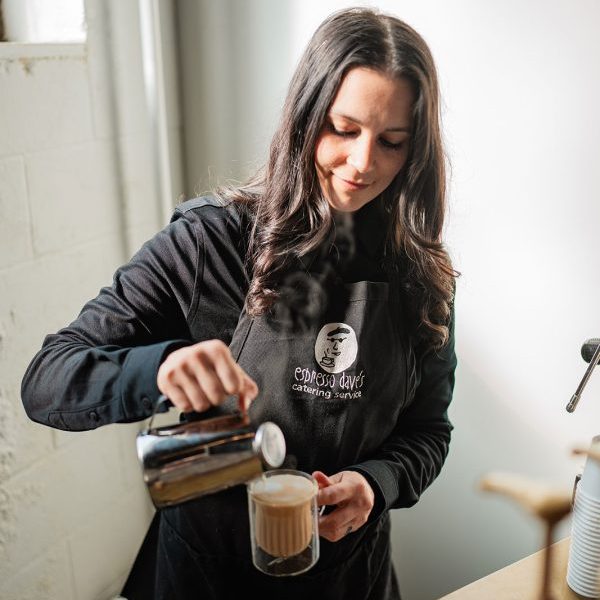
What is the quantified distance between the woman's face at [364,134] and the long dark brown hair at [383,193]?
0.4 inches

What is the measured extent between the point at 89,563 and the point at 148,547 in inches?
25.0

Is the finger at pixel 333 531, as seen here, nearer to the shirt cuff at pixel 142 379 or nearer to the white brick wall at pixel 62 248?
the shirt cuff at pixel 142 379

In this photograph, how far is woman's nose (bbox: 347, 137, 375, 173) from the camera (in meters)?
0.91

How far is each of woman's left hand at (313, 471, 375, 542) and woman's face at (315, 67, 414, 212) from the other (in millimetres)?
370

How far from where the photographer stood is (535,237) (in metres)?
1.28

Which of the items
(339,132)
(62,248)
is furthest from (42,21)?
(339,132)

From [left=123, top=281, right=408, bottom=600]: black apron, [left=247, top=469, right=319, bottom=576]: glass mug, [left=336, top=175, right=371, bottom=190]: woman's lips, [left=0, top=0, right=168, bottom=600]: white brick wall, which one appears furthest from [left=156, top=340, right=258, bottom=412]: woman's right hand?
[left=0, top=0, right=168, bottom=600]: white brick wall

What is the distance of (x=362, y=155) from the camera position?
0.91 meters

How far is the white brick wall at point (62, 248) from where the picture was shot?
135 cm

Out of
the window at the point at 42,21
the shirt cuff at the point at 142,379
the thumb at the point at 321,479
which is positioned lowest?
the thumb at the point at 321,479

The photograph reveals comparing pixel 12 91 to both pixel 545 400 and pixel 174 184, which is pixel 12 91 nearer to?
pixel 174 184

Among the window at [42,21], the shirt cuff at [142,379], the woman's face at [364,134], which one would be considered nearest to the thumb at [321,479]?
the shirt cuff at [142,379]

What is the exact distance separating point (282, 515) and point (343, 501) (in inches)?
7.0

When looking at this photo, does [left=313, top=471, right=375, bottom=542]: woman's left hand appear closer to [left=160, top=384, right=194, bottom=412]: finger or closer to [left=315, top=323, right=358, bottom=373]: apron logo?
[left=315, top=323, right=358, bottom=373]: apron logo
